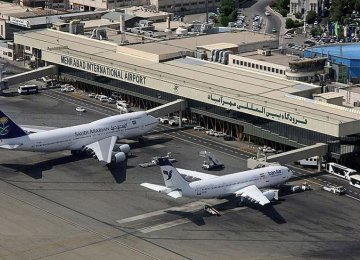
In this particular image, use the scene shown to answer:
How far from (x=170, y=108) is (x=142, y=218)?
157 ft

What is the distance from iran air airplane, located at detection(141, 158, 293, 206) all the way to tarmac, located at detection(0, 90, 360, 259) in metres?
2.27

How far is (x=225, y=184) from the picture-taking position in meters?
135

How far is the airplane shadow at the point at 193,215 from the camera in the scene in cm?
13032

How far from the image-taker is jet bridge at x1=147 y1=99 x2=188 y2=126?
173500mm

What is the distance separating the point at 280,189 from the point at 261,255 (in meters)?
25.4

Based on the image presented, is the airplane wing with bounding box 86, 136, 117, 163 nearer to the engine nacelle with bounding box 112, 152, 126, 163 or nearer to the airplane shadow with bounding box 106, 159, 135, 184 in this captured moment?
the engine nacelle with bounding box 112, 152, 126, 163

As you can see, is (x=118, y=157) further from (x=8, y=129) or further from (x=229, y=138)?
(x=229, y=138)

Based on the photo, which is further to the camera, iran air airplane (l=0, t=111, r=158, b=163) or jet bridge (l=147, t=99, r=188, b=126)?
jet bridge (l=147, t=99, r=188, b=126)

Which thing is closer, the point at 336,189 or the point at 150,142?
→ the point at 336,189

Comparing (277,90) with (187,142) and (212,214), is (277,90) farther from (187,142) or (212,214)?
(212,214)

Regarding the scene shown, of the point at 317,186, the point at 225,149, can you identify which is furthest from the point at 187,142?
the point at 317,186

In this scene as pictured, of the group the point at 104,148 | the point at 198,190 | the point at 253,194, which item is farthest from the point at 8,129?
the point at 253,194

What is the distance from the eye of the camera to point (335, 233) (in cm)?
12744

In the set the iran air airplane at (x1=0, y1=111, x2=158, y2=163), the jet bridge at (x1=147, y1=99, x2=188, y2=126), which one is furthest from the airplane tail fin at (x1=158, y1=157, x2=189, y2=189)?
the jet bridge at (x1=147, y1=99, x2=188, y2=126)
